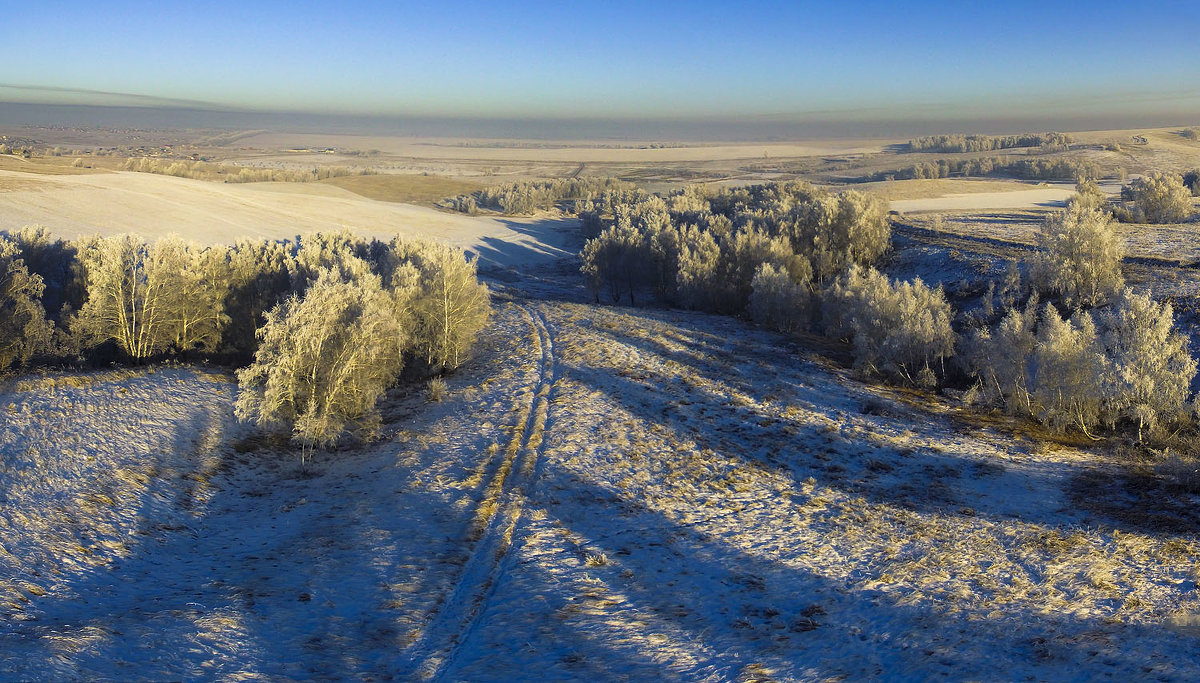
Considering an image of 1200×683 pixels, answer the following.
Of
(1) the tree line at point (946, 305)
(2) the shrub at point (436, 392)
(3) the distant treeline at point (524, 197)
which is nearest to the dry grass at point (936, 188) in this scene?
(1) the tree line at point (946, 305)

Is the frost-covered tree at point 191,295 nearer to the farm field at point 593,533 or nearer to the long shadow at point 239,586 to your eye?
the farm field at point 593,533

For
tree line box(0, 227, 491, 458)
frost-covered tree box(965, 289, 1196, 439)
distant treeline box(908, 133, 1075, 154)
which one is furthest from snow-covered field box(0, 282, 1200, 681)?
distant treeline box(908, 133, 1075, 154)

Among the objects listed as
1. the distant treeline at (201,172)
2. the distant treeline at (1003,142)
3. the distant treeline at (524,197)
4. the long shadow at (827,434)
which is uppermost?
the distant treeline at (1003,142)

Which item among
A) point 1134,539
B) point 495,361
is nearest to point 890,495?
point 1134,539

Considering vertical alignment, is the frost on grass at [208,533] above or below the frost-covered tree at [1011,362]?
below

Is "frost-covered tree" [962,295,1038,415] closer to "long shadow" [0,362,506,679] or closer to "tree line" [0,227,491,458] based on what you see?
"long shadow" [0,362,506,679]

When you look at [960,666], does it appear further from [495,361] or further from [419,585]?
[495,361]
